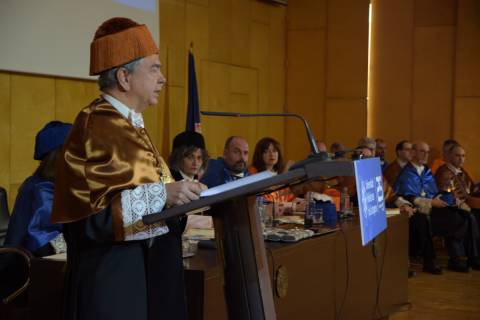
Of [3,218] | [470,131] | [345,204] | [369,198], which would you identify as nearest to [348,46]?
[470,131]

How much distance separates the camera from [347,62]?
31.7 feet

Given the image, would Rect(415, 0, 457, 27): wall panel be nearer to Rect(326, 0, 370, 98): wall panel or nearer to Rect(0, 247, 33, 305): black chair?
Rect(326, 0, 370, 98): wall panel

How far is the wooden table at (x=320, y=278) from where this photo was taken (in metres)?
2.65

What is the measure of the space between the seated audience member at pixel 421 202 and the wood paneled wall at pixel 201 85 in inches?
88.9

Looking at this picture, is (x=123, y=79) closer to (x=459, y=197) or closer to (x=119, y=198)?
(x=119, y=198)

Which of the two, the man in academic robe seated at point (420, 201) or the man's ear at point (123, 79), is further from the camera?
the man in academic robe seated at point (420, 201)

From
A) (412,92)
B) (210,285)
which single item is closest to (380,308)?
(210,285)

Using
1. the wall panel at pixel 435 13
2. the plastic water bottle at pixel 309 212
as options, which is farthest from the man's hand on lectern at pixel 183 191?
the wall panel at pixel 435 13

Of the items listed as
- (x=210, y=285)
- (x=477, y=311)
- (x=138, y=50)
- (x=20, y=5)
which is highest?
(x=20, y=5)

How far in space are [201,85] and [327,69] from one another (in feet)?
8.34

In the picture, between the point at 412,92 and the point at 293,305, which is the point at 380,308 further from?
the point at 412,92

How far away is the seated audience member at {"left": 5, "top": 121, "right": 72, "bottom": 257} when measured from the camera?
3.08 metres

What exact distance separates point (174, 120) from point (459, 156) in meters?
3.06

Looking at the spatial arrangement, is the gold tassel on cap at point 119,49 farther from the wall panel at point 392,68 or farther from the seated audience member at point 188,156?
the wall panel at point 392,68
